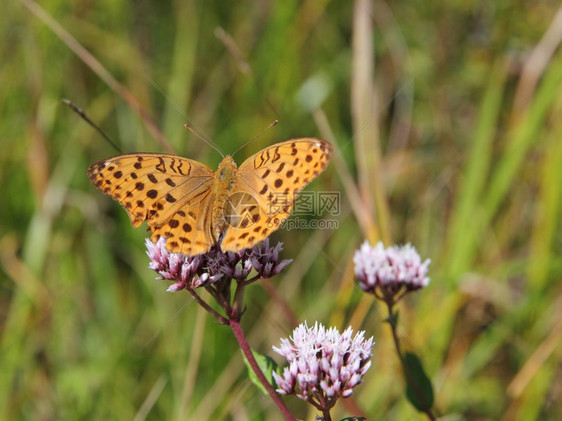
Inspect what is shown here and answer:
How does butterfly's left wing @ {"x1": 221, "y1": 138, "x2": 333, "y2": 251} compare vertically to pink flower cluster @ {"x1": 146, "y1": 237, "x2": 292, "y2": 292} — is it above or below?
above

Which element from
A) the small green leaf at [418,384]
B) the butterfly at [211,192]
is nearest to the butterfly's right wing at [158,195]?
the butterfly at [211,192]

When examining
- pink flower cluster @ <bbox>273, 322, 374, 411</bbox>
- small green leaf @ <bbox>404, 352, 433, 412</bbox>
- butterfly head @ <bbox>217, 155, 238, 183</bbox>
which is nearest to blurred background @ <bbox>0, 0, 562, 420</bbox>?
butterfly head @ <bbox>217, 155, 238, 183</bbox>

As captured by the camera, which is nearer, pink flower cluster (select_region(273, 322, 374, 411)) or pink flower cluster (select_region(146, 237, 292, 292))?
pink flower cluster (select_region(273, 322, 374, 411))

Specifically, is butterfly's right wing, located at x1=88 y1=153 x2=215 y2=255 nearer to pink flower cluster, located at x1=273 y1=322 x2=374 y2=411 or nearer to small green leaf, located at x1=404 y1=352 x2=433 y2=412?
pink flower cluster, located at x1=273 y1=322 x2=374 y2=411

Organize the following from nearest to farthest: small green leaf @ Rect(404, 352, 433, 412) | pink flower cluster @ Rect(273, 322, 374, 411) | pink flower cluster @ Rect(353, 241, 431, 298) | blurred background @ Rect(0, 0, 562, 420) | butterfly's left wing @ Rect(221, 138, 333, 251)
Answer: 1. pink flower cluster @ Rect(273, 322, 374, 411)
2. butterfly's left wing @ Rect(221, 138, 333, 251)
3. small green leaf @ Rect(404, 352, 433, 412)
4. pink flower cluster @ Rect(353, 241, 431, 298)
5. blurred background @ Rect(0, 0, 562, 420)

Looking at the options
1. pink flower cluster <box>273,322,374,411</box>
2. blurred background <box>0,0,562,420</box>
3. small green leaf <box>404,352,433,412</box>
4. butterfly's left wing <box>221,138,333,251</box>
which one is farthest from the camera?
blurred background <box>0,0,562,420</box>

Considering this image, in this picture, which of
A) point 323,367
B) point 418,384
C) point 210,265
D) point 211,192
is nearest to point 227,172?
point 211,192

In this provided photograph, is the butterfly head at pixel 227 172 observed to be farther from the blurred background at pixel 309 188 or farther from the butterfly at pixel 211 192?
the blurred background at pixel 309 188
